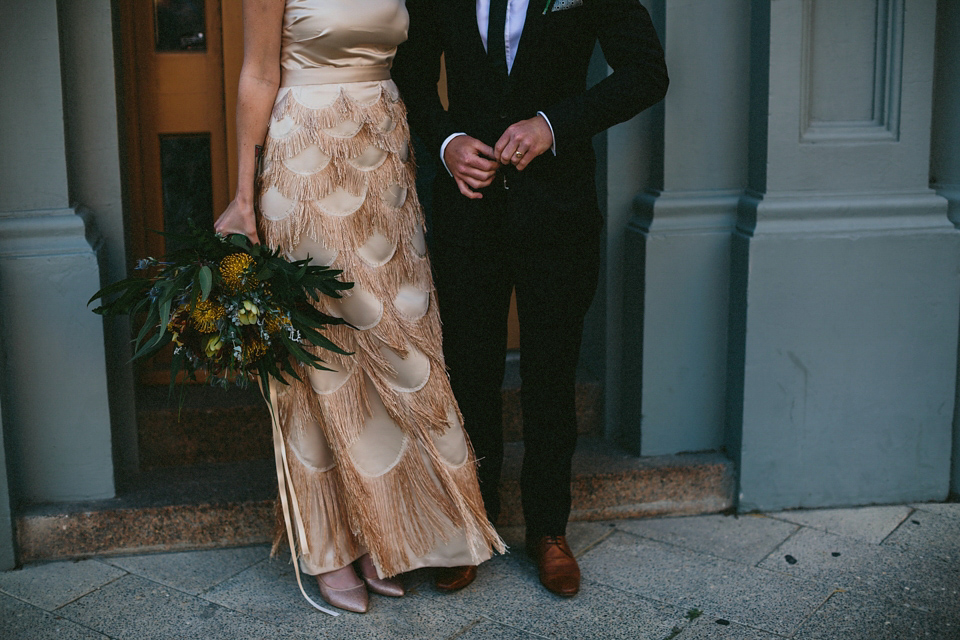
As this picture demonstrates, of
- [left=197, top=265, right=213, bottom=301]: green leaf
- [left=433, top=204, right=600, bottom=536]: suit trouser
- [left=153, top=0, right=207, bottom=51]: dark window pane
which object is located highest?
[left=153, top=0, right=207, bottom=51]: dark window pane

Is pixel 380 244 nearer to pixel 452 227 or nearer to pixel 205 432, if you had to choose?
pixel 452 227

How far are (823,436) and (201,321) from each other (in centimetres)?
227

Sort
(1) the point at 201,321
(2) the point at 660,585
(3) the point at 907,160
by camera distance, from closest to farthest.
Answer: (1) the point at 201,321
(2) the point at 660,585
(3) the point at 907,160

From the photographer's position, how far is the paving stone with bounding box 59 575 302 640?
2.83 metres

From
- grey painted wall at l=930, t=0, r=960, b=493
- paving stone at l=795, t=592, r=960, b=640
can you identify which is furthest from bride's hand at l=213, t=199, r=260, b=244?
grey painted wall at l=930, t=0, r=960, b=493

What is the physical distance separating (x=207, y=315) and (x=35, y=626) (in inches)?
44.2

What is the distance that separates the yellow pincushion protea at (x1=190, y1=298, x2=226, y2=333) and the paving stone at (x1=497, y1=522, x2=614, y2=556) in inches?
53.6

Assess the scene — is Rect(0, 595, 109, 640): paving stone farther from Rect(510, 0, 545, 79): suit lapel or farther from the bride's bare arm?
Rect(510, 0, 545, 79): suit lapel

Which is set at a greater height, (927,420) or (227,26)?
(227,26)

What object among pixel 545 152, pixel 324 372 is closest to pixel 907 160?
pixel 545 152

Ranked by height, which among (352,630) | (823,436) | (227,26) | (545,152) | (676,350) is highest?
(227,26)

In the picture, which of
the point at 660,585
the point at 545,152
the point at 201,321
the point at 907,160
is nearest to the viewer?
the point at 201,321

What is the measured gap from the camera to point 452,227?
2.93 meters

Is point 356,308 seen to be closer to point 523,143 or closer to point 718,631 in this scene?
point 523,143
